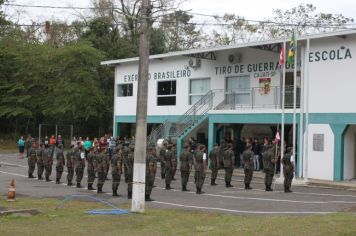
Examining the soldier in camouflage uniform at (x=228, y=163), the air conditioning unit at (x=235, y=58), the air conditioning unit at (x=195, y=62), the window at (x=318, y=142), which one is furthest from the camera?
the air conditioning unit at (x=195, y=62)

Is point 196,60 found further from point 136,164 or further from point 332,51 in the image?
point 136,164

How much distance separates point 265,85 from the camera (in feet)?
99.6

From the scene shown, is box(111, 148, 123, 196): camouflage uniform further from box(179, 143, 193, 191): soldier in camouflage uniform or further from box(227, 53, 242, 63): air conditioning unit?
box(227, 53, 242, 63): air conditioning unit

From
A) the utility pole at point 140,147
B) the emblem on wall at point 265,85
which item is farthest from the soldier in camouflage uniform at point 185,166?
the emblem on wall at point 265,85

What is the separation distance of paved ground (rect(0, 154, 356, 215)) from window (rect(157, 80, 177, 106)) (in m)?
11.3

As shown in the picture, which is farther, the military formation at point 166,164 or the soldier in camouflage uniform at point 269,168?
the soldier in camouflage uniform at point 269,168

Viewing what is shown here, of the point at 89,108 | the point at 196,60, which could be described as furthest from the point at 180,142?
the point at 89,108

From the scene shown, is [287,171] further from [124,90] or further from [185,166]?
[124,90]

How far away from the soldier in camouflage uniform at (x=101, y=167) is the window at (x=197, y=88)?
1403 centimetres

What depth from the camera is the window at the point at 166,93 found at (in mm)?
36000

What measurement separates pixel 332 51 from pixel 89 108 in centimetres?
2517

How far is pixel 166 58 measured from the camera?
36250 mm

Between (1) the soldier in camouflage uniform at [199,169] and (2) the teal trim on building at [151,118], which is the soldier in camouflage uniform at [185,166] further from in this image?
(2) the teal trim on building at [151,118]

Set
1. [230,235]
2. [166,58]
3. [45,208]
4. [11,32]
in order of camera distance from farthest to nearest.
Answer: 1. [11,32]
2. [166,58]
3. [45,208]
4. [230,235]
